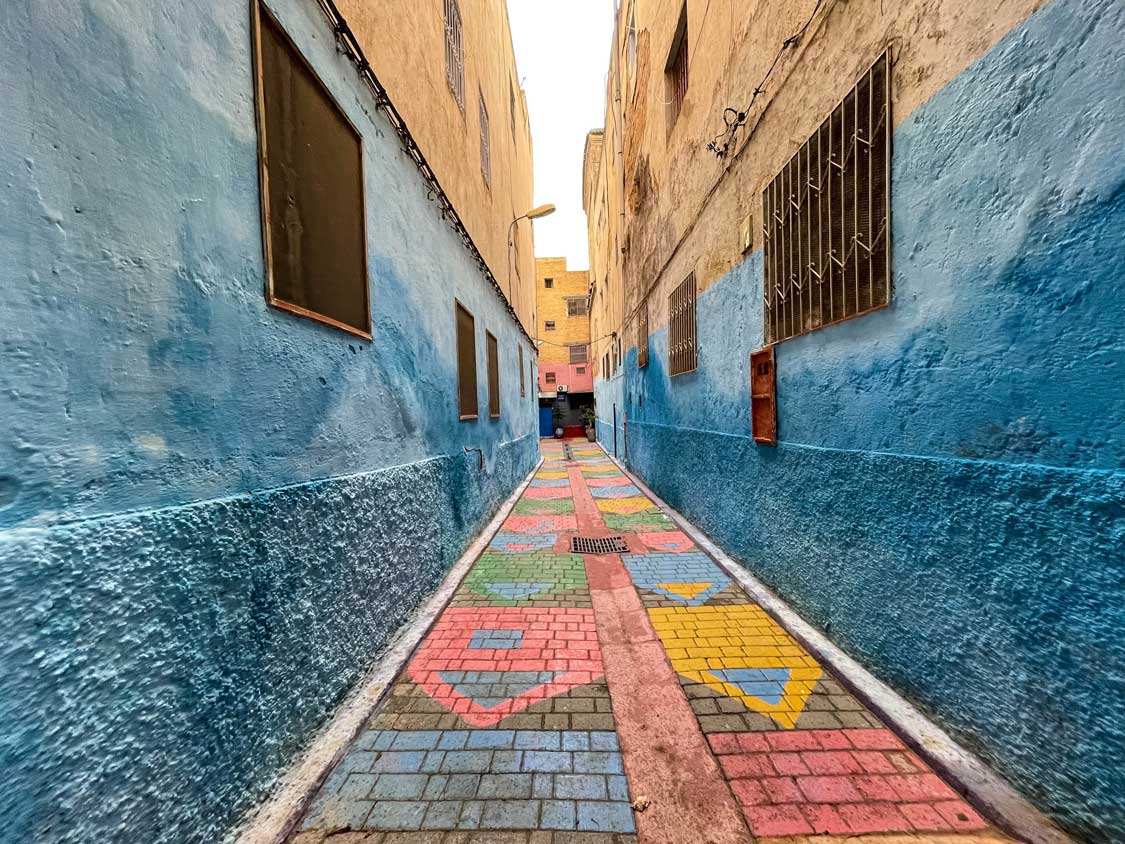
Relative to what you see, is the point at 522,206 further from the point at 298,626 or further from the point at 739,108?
the point at 298,626

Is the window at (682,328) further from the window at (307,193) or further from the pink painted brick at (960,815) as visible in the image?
the pink painted brick at (960,815)

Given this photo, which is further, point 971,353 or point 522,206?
point 522,206

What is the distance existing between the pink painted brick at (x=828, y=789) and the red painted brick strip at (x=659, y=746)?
1.24 ft

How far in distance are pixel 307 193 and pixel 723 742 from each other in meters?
3.89

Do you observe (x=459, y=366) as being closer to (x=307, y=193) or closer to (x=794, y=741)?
(x=307, y=193)

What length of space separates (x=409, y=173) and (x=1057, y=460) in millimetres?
4815

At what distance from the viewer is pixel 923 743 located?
2.21 m

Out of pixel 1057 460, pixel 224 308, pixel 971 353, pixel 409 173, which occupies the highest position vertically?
pixel 409 173

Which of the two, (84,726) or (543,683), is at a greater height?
(84,726)

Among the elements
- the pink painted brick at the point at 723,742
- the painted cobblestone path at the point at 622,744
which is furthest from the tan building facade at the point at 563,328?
the pink painted brick at the point at 723,742

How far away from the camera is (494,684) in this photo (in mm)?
2848

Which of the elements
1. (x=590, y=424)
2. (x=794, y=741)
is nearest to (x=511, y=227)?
(x=794, y=741)


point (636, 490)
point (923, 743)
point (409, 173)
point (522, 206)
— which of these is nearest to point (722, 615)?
point (923, 743)

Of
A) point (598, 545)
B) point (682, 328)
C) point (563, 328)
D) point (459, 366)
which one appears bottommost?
point (598, 545)
